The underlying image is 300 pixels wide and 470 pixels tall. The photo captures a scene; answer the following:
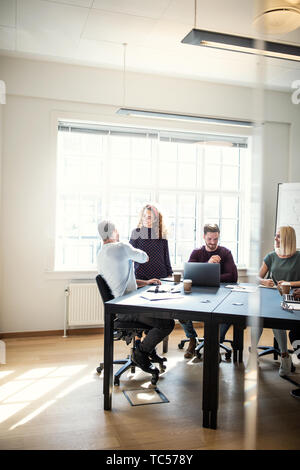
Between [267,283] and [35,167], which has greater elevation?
[35,167]

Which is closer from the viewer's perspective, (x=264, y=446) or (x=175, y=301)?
(x=264, y=446)

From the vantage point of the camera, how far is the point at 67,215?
15.1ft

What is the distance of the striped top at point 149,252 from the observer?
3.65m

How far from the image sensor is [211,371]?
225 centimetres

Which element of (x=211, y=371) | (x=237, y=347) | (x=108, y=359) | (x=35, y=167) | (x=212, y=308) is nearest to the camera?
(x=211, y=371)

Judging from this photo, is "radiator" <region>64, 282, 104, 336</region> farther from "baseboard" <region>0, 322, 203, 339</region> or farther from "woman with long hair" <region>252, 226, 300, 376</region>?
"woman with long hair" <region>252, 226, 300, 376</region>

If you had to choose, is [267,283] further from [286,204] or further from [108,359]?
[286,204]

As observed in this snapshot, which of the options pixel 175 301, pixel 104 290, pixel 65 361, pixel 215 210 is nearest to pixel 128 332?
pixel 104 290

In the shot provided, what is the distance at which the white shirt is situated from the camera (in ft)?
9.41

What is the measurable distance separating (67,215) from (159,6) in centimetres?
241

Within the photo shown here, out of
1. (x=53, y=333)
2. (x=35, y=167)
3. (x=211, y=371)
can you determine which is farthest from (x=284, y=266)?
(x=35, y=167)

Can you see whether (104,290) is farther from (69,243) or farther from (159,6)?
(159,6)

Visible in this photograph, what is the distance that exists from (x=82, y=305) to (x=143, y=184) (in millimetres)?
1602

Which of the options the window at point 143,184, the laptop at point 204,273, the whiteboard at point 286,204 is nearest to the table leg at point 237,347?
the laptop at point 204,273
